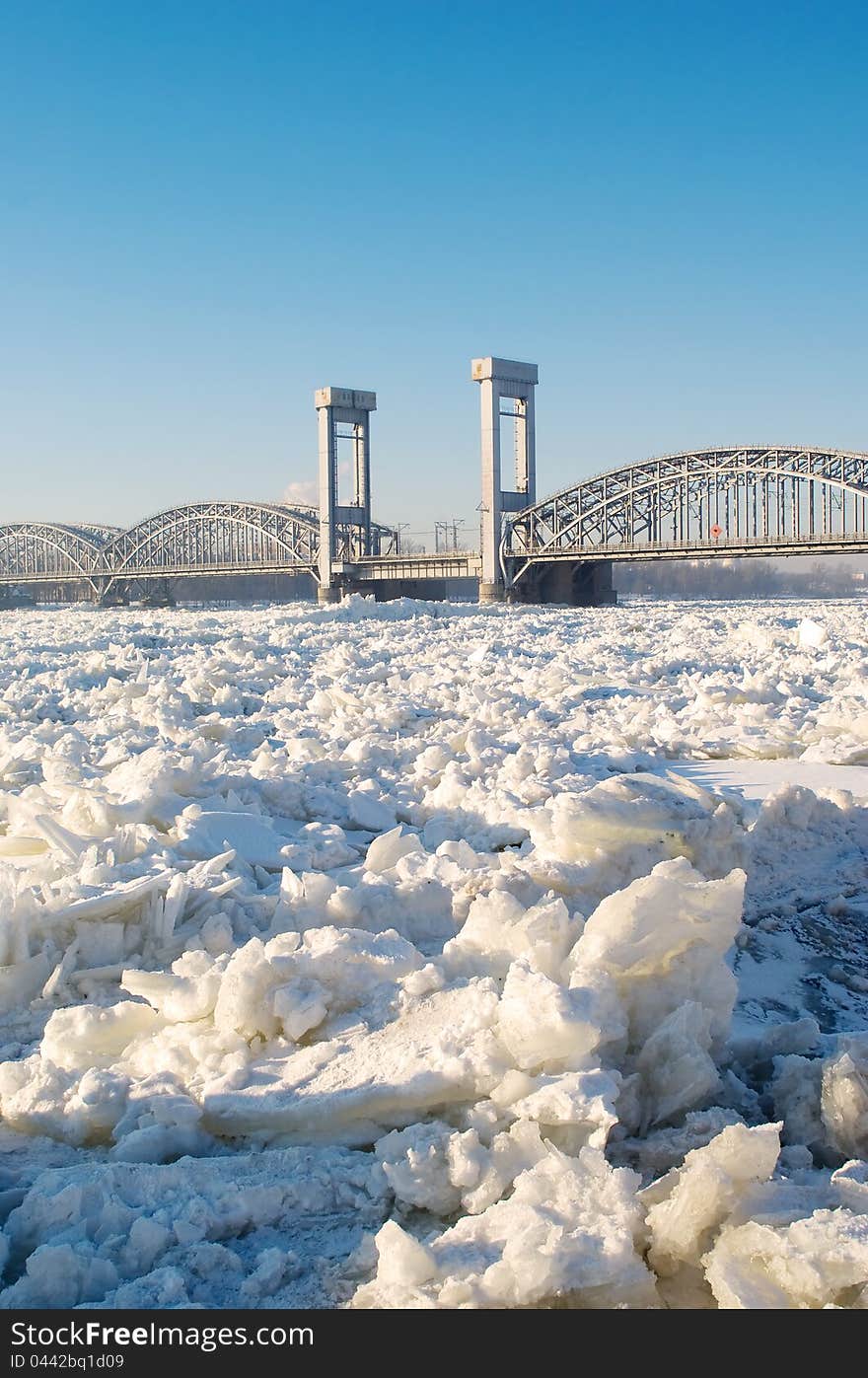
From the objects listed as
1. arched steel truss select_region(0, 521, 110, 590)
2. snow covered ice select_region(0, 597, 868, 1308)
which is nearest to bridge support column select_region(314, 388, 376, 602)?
arched steel truss select_region(0, 521, 110, 590)

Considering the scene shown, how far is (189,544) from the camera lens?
8275 centimetres

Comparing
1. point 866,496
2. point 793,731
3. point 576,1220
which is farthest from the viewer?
point 866,496

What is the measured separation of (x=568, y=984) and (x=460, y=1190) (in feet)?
2.84

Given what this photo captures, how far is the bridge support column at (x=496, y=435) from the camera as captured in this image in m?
55.2

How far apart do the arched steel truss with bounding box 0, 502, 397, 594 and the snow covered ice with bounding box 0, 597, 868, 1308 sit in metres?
58.4

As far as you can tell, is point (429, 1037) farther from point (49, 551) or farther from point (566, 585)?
point (49, 551)

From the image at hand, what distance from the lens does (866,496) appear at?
49.3m

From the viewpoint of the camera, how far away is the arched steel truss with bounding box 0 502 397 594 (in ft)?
230

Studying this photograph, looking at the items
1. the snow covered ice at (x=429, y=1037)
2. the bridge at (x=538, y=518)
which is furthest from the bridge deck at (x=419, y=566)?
the snow covered ice at (x=429, y=1037)

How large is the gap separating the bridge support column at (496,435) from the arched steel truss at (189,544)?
1086cm

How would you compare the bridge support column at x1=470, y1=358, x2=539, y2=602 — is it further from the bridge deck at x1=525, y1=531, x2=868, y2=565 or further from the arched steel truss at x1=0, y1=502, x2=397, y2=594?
the arched steel truss at x1=0, y1=502, x2=397, y2=594

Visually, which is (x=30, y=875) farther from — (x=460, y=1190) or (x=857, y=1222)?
(x=857, y=1222)

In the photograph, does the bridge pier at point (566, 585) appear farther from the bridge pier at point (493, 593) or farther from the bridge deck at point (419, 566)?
the bridge deck at point (419, 566)

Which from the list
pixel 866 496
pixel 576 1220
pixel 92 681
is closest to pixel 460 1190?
pixel 576 1220
